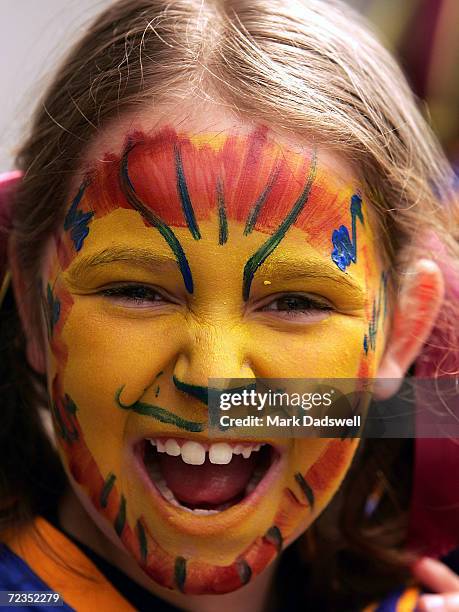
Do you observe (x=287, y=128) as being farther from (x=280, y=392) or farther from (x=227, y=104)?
(x=280, y=392)

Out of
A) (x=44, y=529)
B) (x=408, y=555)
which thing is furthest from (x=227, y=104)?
(x=408, y=555)

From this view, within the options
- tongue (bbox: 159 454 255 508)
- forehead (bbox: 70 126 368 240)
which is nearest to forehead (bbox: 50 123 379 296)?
forehead (bbox: 70 126 368 240)

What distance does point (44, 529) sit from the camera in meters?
0.98

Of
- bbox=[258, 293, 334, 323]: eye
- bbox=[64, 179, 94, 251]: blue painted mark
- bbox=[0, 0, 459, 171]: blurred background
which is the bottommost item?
bbox=[258, 293, 334, 323]: eye

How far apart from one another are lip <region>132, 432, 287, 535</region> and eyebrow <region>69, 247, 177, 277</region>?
176 mm

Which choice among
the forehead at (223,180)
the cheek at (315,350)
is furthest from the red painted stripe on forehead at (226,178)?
the cheek at (315,350)

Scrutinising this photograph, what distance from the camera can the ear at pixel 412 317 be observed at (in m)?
0.98

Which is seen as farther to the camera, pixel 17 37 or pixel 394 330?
pixel 17 37

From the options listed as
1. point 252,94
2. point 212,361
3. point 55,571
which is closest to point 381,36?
point 252,94

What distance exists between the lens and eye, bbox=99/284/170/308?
0.83 m

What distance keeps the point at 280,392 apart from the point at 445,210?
0.40 m

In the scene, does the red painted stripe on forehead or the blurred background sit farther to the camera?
the blurred background

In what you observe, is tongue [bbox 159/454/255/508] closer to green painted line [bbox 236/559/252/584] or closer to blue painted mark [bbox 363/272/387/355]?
green painted line [bbox 236/559/252/584]

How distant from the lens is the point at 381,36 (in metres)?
1.18
